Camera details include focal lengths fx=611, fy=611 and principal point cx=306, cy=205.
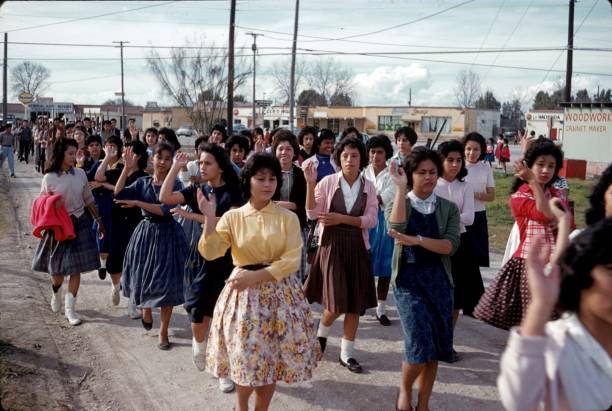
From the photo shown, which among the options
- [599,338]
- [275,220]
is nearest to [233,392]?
[275,220]

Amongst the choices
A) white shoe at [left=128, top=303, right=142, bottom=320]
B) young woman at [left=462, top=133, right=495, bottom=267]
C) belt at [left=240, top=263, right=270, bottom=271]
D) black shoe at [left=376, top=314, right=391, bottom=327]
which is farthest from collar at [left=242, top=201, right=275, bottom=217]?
white shoe at [left=128, top=303, right=142, bottom=320]

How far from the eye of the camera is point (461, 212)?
551 centimetres

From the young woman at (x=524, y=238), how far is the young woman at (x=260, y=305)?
152cm

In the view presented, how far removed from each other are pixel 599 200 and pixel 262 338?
2105 millimetres

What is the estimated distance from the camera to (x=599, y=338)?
2.01 meters

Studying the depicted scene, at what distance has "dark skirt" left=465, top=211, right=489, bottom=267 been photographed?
581cm

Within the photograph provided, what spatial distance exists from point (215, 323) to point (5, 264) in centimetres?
603

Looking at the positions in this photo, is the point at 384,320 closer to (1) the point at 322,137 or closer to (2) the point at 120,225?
(1) the point at 322,137

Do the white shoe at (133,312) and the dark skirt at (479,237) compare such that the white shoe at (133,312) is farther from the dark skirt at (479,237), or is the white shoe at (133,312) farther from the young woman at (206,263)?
the dark skirt at (479,237)

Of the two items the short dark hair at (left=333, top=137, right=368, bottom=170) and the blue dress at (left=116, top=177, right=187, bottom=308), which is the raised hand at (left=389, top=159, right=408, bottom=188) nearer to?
the short dark hair at (left=333, top=137, right=368, bottom=170)

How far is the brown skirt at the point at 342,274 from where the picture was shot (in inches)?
201

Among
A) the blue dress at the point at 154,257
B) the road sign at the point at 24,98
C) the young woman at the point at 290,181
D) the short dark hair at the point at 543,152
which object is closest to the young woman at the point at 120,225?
the blue dress at the point at 154,257

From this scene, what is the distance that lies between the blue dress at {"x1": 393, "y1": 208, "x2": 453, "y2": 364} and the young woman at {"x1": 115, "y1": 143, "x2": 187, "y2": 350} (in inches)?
95.7

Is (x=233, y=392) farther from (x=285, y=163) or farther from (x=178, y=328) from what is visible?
(x=285, y=163)
